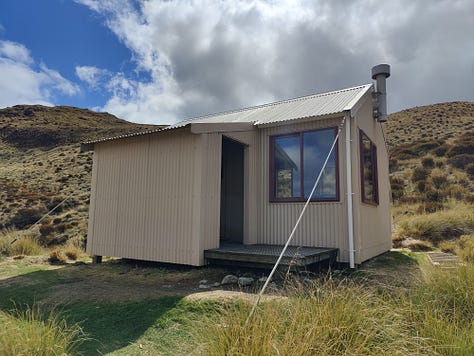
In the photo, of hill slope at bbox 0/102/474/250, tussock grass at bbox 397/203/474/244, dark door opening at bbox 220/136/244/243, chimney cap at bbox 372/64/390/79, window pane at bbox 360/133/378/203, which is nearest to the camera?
window pane at bbox 360/133/378/203

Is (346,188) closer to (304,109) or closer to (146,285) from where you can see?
(304,109)

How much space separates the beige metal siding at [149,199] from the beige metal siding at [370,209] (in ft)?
9.69

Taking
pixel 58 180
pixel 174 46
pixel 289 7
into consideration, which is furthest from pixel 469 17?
pixel 58 180

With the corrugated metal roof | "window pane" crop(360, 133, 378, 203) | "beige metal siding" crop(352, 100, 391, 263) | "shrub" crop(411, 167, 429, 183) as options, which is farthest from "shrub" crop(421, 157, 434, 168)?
the corrugated metal roof

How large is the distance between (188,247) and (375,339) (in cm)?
398

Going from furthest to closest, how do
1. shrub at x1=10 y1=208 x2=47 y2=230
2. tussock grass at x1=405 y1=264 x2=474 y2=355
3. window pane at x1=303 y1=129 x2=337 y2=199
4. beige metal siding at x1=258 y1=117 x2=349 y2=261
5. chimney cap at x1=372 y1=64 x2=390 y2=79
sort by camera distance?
1. shrub at x1=10 y1=208 x2=47 y2=230
2. chimney cap at x1=372 y1=64 x2=390 y2=79
3. window pane at x1=303 y1=129 x2=337 y2=199
4. beige metal siding at x1=258 y1=117 x2=349 y2=261
5. tussock grass at x1=405 y1=264 x2=474 y2=355

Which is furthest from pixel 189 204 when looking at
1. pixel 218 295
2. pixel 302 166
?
pixel 302 166

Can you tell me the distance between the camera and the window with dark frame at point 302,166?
6.59 meters

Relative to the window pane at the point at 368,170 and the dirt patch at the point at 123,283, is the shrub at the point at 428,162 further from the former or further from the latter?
the dirt patch at the point at 123,283

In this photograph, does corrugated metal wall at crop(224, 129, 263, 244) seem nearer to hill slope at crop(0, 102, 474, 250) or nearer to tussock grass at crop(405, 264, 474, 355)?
tussock grass at crop(405, 264, 474, 355)

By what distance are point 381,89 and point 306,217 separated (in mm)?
4142

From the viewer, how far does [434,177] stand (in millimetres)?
18766

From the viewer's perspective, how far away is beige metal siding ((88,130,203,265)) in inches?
243

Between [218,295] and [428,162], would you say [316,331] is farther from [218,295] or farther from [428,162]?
[428,162]
